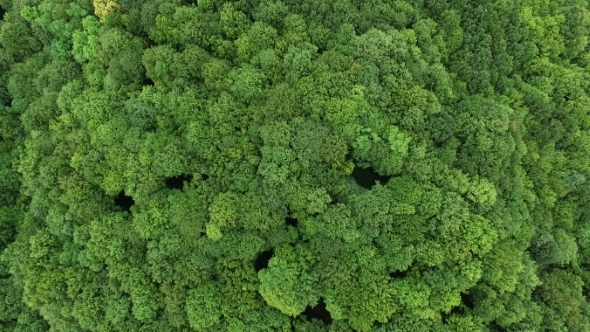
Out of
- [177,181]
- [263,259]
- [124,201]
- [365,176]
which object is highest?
[365,176]

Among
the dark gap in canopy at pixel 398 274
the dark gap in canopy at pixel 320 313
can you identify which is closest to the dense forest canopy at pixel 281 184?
the dark gap in canopy at pixel 320 313

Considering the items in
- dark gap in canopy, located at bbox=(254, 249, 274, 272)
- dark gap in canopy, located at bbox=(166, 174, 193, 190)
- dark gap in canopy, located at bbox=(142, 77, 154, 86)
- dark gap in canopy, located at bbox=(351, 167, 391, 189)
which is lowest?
dark gap in canopy, located at bbox=(254, 249, 274, 272)

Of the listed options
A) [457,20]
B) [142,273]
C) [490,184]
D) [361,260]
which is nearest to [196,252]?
[142,273]

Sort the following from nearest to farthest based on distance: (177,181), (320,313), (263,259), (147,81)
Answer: (263,259)
(320,313)
(177,181)
(147,81)

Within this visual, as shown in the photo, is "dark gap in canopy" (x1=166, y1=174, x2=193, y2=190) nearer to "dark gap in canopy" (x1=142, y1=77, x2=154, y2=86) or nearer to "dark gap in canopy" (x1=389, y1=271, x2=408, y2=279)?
"dark gap in canopy" (x1=142, y1=77, x2=154, y2=86)

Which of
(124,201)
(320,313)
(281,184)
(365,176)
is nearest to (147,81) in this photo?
(124,201)

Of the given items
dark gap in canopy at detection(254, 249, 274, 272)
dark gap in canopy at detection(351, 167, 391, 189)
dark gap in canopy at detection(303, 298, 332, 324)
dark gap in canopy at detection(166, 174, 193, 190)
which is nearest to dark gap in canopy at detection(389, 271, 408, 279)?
dark gap in canopy at detection(303, 298, 332, 324)

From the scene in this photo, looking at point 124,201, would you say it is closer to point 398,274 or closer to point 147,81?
point 147,81

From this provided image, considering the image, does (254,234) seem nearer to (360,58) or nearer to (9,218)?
(360,58)
